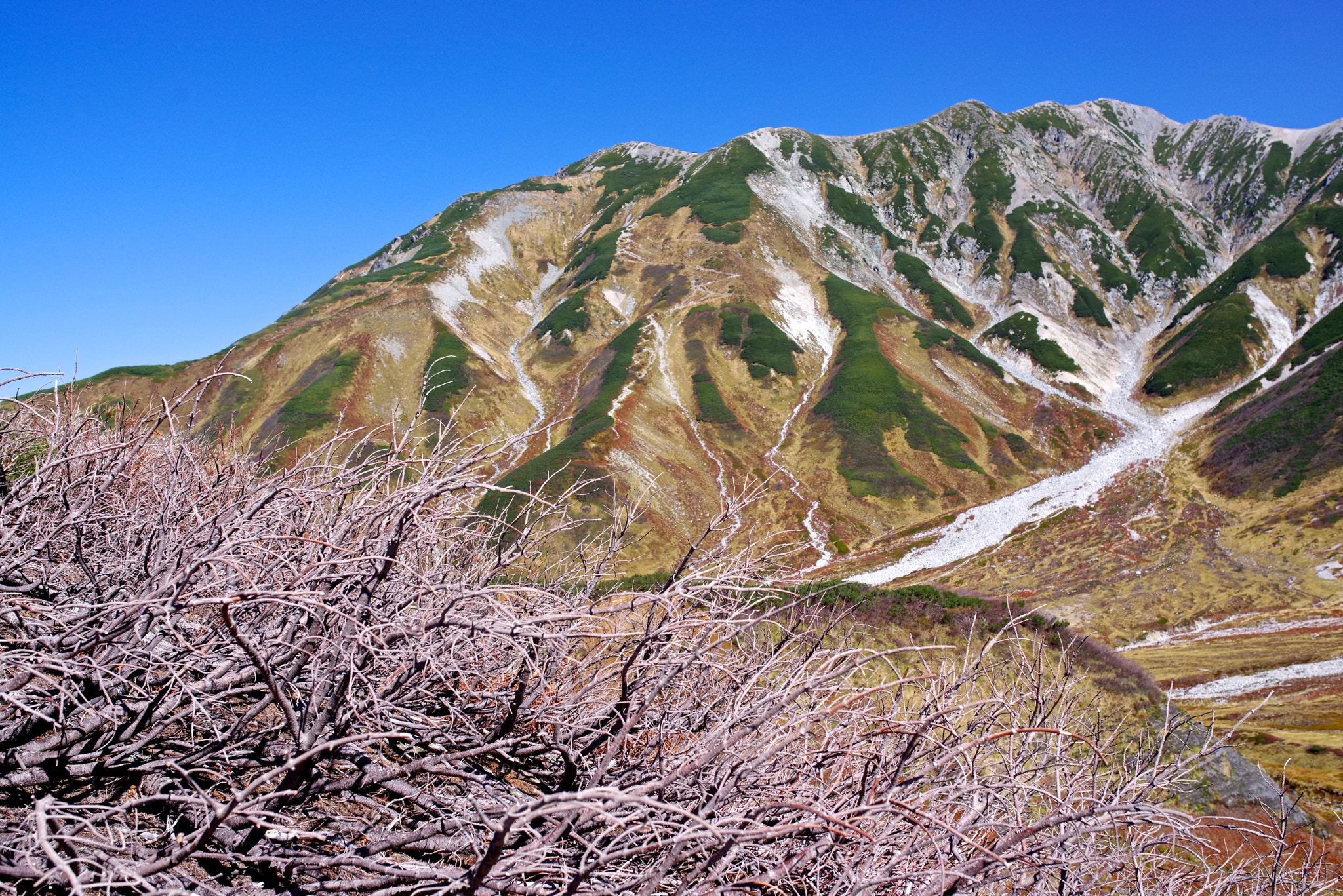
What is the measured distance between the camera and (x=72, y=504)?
151 inches

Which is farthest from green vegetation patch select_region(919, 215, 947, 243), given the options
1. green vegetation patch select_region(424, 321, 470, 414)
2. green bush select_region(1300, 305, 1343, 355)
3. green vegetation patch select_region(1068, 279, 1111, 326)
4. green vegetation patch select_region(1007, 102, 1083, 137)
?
green vegetation patch select_region(424, 321, 470, 414)

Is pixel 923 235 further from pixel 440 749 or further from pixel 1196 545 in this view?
pixel 440 749

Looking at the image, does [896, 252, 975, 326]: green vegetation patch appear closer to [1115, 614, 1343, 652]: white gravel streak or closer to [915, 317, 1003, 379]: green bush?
[915, 317, 1003, 379]: green bush

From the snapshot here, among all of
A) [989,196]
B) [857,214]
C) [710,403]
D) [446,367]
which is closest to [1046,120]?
[989,196]

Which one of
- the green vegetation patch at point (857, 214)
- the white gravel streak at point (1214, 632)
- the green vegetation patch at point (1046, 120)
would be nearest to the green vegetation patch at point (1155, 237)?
the green vegetation patch at point (1046, 120)

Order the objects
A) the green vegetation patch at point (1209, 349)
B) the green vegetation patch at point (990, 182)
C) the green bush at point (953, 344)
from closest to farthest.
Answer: the green bush at point (953, 344) < the green vegetation patch at point (1209, 349) < the green vegetation patch at point (990, 182)

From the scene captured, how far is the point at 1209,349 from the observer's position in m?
59.8

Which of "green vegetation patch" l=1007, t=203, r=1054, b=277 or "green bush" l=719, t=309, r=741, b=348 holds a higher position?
"green vegetation patch" l=1007, t=203, r=1054, b=277

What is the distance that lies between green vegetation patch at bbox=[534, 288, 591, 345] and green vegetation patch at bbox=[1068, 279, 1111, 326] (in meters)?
55.3

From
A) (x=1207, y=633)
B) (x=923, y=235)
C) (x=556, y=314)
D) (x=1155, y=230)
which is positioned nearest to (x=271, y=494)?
(x=1207, y=633)

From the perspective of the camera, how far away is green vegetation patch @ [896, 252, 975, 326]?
233 feet

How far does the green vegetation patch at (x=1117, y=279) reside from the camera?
253 ft

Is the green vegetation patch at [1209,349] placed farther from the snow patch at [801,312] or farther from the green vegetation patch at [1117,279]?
the snow patch at [801,312]

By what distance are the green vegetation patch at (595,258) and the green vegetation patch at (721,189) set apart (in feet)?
21.6
